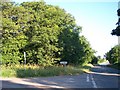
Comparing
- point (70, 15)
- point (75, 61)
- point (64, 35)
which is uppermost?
point (70, 15)

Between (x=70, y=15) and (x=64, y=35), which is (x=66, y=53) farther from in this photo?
(x=70, y=15)

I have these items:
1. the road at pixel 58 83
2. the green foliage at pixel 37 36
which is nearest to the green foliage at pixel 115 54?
the green foliage at pixel 37 36

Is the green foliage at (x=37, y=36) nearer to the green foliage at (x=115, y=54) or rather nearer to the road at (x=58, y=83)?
the road at (x=58, y=83)

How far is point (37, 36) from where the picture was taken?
55438 mm

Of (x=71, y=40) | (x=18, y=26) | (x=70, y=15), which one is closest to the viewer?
(x=18, y=26)

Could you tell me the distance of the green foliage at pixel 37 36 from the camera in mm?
54094

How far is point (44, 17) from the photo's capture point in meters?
59.0

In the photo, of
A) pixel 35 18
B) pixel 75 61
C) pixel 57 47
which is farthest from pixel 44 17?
pixel 75 61

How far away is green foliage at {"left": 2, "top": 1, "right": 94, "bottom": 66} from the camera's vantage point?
54094mm

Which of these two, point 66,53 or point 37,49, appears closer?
point 37,49

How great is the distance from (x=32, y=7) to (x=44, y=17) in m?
3.28

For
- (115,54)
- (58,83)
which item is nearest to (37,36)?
(58,83)

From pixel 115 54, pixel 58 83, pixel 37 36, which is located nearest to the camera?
pixel 58 83

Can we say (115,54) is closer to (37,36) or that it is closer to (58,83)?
(37,36)
